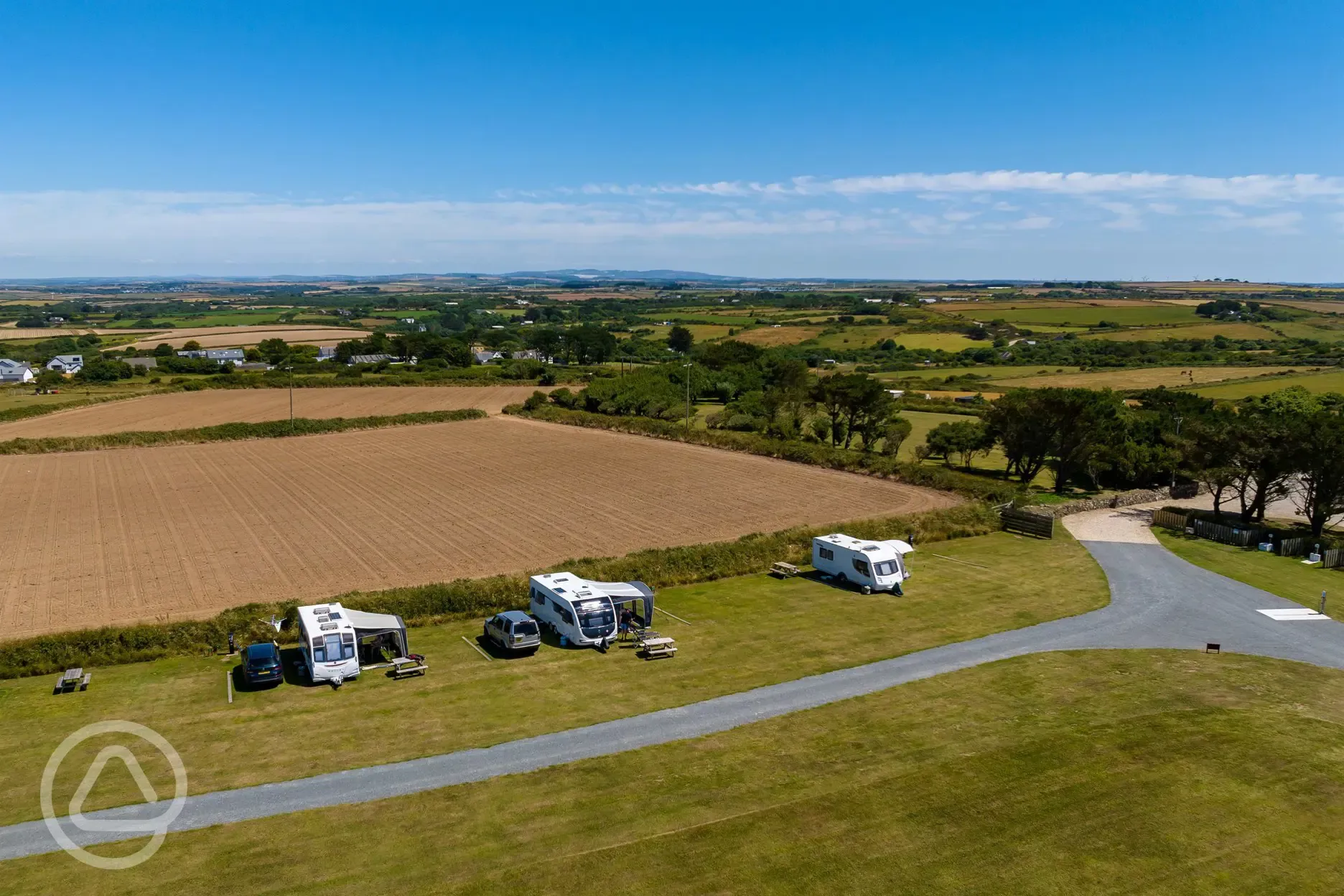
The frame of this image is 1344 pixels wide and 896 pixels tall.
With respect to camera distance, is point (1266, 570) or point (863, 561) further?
point (1266, 570)

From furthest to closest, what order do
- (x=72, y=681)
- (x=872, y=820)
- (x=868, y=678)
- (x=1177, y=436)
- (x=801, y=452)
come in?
1. (x=801, y=452)
2. (x=1177, y=436)
3. (x=868, y=678)
4. (x=72, y=681)
5. (x=872, y=820)

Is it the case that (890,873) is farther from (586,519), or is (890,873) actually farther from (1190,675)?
(586,519)

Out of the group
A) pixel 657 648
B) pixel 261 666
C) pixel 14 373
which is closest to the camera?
pixel 261 666

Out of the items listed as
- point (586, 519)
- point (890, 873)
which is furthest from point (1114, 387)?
point (890, 873)

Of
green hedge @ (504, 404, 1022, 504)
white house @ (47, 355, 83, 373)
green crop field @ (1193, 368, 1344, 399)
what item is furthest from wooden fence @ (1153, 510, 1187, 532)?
white house @ (47, 355, 83, 373)

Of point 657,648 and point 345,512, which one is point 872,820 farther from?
point 345,512

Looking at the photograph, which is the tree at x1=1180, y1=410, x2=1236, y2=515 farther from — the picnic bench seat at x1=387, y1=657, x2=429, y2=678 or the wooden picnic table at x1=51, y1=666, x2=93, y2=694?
the wooden picnic table at x1=51, y1=666, x2=93, y2=694

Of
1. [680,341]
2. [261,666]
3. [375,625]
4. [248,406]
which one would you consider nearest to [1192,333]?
[680,341]
